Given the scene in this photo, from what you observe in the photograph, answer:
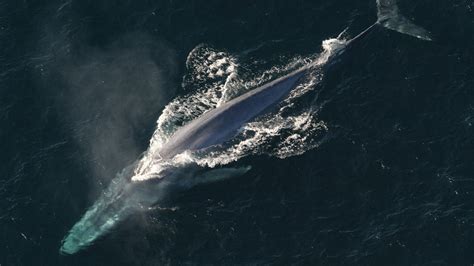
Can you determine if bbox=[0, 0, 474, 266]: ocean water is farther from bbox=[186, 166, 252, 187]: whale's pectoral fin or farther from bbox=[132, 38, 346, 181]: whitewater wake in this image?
bbox=[186, 166, 252, 187]: whale's pectoral fin

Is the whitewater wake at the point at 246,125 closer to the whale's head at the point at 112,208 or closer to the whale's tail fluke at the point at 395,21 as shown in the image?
the whale's head at the point at 112,208

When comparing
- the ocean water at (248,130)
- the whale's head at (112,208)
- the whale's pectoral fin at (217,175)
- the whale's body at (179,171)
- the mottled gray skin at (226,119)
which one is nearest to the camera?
the ocean water at (248,130)

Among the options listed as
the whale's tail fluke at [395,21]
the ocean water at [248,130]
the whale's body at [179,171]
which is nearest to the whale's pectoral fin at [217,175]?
the whale's body at [179,171]

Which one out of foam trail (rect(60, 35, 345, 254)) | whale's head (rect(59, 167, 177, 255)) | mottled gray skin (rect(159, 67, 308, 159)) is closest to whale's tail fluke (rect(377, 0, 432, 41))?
foam trail (rect(60, 35, 345, 254))

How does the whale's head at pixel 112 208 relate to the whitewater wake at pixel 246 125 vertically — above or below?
below

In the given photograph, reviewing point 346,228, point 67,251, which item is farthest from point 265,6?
point 67,251
